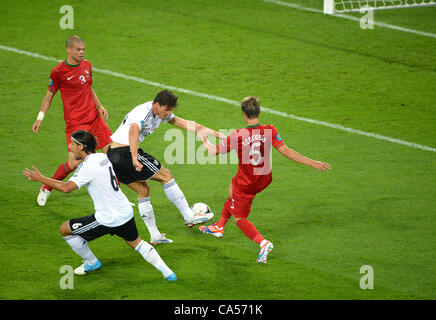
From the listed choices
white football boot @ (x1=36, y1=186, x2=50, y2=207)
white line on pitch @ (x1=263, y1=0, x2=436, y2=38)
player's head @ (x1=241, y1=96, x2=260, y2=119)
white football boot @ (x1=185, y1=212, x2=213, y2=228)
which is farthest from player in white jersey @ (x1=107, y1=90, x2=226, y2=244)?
white line on pitch @ (x1=263, y1=0, x2=436, y2=38)

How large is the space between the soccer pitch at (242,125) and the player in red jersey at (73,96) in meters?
0.71

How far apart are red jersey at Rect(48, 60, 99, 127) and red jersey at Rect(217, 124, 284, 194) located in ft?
8.16

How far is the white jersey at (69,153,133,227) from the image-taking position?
671cm

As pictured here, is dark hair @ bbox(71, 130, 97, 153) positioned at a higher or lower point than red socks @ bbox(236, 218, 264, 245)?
higher

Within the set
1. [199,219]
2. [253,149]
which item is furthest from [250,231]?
[199,219]

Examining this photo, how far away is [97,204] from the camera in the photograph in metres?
6.89

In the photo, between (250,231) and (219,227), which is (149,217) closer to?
(219,227)

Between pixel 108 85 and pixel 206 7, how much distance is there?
5186 mm

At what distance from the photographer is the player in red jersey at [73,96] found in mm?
8984

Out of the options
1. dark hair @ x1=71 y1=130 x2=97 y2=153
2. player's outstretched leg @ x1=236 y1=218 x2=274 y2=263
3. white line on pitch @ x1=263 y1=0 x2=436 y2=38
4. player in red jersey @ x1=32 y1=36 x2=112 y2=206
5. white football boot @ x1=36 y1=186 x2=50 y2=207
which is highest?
white line on pitch @ x1=263 y1=0 x2=436 y2=38

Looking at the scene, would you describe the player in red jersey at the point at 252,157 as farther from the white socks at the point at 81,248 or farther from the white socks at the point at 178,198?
the white socks at the point at 81,248

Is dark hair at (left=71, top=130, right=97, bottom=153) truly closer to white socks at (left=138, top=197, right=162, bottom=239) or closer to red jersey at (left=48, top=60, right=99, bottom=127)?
white socks at (left=138, top=197, right=162, bottom=239)

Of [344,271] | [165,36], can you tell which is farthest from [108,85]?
[344,271]

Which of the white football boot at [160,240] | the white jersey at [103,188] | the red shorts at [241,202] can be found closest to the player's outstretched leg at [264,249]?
the red shorts at [241,202]
